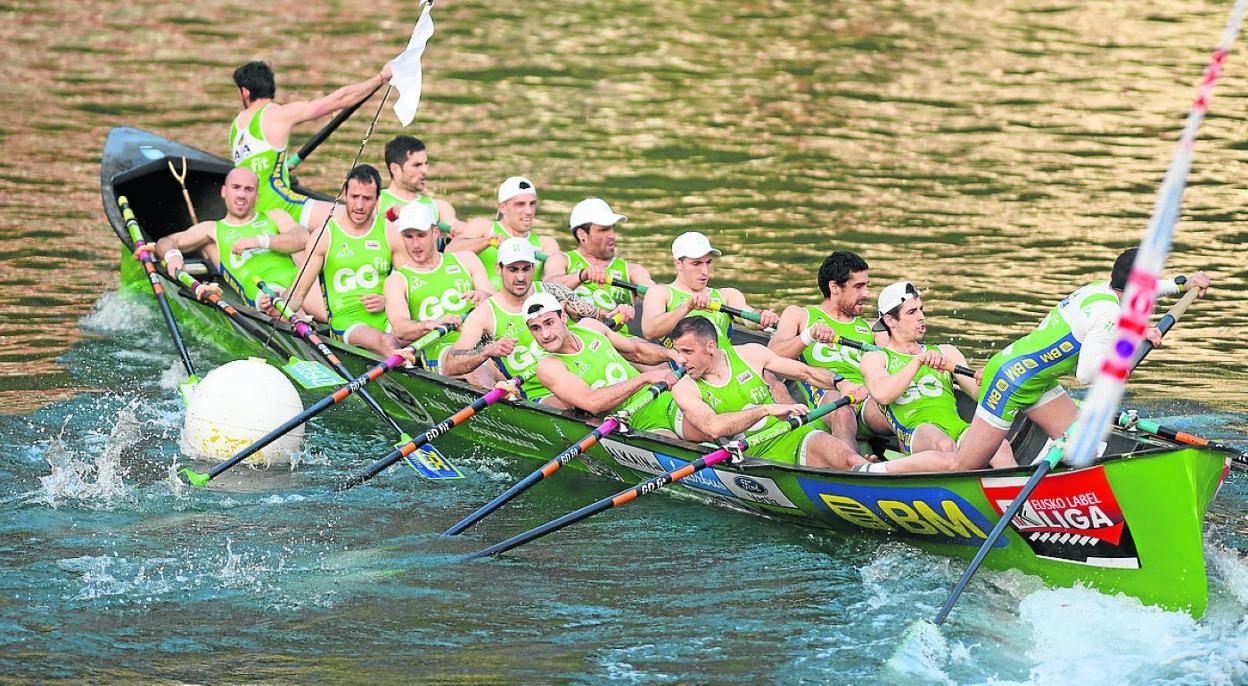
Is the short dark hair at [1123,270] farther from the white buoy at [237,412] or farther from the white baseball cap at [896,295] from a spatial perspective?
the white buoy at [237,412]

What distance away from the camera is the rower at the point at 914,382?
10695mm

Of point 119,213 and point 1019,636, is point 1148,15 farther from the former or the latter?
point 1019,636

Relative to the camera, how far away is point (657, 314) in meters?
12.8

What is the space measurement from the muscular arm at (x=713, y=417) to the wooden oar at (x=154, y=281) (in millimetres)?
4228

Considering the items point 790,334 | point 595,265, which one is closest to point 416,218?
point 595,265

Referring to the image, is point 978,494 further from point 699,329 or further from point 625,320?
point 625,320

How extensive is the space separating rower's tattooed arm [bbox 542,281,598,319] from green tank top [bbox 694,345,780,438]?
185 cm

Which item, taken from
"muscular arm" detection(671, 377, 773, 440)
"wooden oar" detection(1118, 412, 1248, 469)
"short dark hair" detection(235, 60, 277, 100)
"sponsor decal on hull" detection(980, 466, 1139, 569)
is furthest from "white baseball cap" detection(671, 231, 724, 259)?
"short dark hair" detection(235, 60, 277, 100)

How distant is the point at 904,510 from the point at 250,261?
23.6ft

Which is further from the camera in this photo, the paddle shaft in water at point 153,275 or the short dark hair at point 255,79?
the short dark hair at point 255,79

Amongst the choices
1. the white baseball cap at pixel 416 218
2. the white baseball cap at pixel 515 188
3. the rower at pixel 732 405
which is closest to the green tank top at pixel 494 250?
the white baseball cap at pixel 515 188

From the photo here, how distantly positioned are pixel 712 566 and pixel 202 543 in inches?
133

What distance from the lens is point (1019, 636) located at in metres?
9.14

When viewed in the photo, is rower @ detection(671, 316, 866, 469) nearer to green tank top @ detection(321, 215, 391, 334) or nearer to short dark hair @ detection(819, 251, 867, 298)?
short dark hair @ detection(819, 251, 867, 298)
